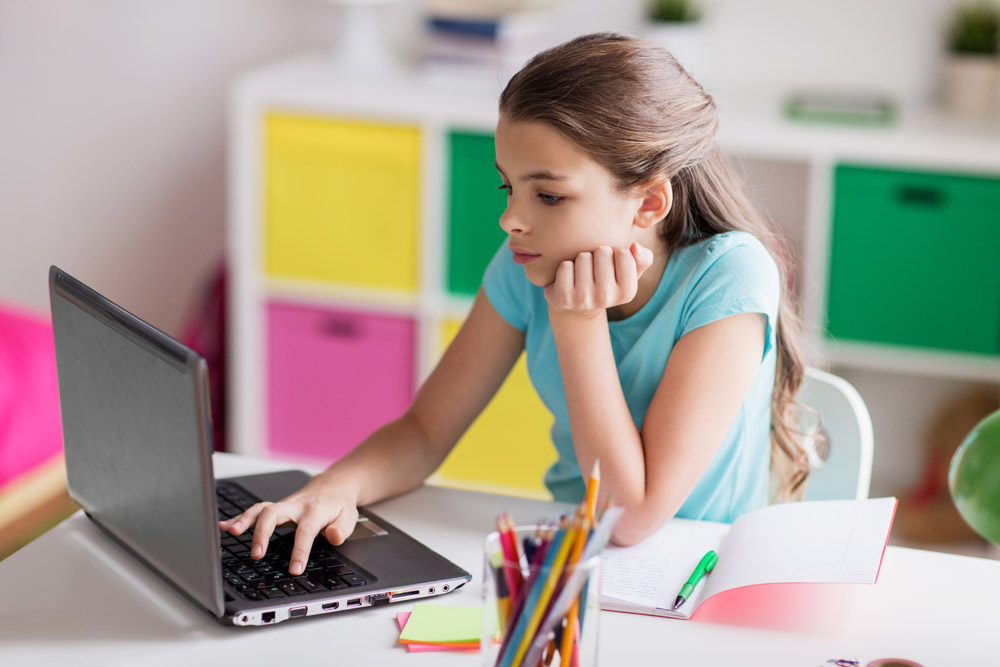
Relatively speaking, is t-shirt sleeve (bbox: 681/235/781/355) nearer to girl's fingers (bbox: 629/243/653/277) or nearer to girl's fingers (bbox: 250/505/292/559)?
girl's fingers (bbox: 629/243/653/277)

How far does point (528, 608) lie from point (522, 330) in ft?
2.18

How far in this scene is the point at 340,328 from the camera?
2.67 m

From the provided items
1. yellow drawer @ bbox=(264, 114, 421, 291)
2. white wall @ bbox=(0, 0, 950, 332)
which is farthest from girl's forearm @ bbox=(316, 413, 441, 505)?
white wall @ bbox=(0, 0, 950, 332)

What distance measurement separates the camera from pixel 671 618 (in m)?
1.01

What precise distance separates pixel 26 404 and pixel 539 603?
5.00 ft

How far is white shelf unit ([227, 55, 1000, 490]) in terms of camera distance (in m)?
2.29

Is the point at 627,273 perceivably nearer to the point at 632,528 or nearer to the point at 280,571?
the point at 632,528

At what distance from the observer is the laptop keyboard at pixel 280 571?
3.28ft

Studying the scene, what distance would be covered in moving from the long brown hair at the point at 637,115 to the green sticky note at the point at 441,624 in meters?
0.48

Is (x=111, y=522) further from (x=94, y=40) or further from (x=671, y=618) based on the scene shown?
(x=94, y=40)

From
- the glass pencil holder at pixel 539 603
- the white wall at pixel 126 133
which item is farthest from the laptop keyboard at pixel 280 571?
the white wall at pixel 126 133

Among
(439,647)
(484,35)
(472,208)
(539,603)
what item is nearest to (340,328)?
(472,208)

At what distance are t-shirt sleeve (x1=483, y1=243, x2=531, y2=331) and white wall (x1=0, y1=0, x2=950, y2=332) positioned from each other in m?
1.47

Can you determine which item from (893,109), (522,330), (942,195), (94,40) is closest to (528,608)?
(522,330)
